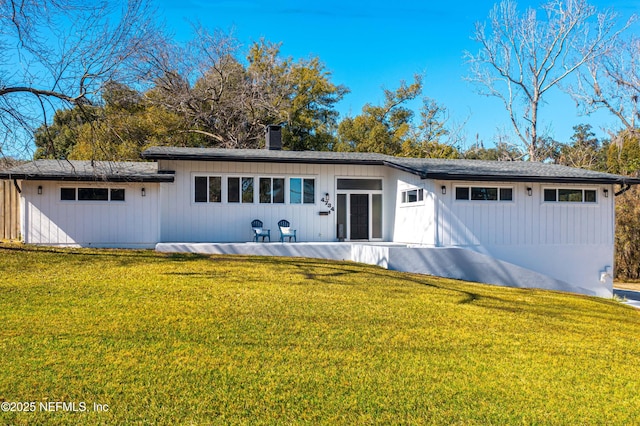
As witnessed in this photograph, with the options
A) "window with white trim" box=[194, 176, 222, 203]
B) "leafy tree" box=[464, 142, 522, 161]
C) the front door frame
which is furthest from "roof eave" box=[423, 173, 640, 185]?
"leafy tree" box=[464, 142, 522, 161]

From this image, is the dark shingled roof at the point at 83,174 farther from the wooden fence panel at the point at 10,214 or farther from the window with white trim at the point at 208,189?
the wooden fence panel at the point at 10,214

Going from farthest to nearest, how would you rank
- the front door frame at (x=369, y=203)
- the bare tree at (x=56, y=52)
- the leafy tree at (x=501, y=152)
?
the leafy tree at (x=501, y=152), the front door frame at (x=369, y=203), the bare tree at (x=56, y=52)

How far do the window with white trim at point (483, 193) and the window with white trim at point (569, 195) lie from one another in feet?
4.29

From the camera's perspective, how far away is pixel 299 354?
5.57 metres

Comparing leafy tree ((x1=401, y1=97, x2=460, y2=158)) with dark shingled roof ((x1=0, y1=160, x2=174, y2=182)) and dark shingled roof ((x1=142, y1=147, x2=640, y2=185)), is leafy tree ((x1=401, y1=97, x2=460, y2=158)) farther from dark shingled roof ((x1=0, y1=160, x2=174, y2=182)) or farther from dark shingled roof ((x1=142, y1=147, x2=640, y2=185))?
dark shingled roof ((x1=0, y1=160, x2=174, y2=182))

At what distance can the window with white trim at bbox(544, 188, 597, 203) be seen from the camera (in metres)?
15.5

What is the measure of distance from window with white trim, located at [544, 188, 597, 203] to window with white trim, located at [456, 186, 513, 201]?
131cm

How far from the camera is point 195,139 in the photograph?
94.3 feet

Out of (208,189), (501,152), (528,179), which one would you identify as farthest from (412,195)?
(501,152)

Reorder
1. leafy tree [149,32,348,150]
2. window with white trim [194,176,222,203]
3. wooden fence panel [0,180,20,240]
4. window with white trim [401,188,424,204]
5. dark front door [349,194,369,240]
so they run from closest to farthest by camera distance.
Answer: window with white trim [401,188,424,204] → window with white trim [194,176,222,203] → wooden fence panel [0,180,20,240] → dark front door [349,194,369,240] → leafy tree [149,32,348,150]

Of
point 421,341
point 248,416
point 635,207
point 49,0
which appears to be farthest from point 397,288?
point 635,207

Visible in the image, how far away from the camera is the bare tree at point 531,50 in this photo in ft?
96.7

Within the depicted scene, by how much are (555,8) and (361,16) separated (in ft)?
36.9

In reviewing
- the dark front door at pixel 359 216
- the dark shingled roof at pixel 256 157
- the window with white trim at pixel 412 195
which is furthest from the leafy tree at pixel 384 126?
the window with white trim at pixel 412 195
